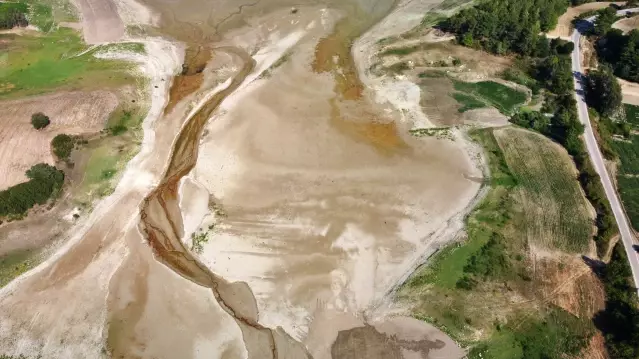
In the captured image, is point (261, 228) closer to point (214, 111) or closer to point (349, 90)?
point (214, 111)

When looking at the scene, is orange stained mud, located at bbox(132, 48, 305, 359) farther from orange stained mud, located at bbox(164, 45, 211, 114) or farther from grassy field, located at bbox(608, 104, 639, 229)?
grassy field, located at bbox(608, 104, 639, 229)

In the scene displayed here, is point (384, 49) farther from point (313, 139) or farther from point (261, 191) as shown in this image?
point (261, 191)

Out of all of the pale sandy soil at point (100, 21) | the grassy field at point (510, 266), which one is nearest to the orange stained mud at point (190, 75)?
the pale sandy soil at point (100, 21)

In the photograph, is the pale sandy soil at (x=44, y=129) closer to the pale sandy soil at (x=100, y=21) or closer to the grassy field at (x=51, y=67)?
the grassy field at (x=51, y=67)

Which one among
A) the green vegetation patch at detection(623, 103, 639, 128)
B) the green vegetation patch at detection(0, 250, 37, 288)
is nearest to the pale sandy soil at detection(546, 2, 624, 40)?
the green vegetation patch at detection(623, 103, 639, 128)

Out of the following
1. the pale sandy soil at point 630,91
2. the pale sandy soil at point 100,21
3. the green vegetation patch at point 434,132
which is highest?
the pale sandy soil at point 100,21

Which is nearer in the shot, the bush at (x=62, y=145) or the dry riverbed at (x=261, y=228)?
the dry riverbed at (x=261, y=228)

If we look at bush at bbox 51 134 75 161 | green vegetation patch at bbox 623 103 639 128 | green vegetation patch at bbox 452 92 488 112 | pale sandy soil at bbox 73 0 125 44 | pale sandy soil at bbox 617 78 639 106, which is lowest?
green vegetation patch at bbox 623 103 639 128

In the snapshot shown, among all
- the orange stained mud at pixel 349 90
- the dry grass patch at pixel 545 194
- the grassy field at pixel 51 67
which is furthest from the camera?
the grassy field at pixel 51 67
